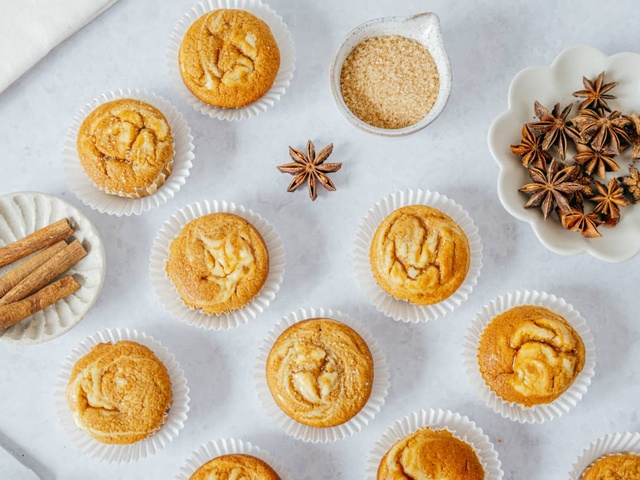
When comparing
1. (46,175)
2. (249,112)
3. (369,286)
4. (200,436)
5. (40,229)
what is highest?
(249,112)

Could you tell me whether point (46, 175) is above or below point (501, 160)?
below

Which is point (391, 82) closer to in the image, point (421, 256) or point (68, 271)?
point (421, 256)

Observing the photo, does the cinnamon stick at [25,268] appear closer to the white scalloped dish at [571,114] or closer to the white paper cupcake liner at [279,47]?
the white paper cupcake liner at [279,47]

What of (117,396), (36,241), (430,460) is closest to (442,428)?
(430,460)

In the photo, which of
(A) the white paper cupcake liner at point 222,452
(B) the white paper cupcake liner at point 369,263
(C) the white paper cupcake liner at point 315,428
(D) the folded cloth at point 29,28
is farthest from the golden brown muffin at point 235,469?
(D) the folded cloth at point 29,28

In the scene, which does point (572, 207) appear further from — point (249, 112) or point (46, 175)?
point (46, 175)

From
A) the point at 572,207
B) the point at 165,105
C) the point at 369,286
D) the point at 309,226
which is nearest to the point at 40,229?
the point at 165,105
